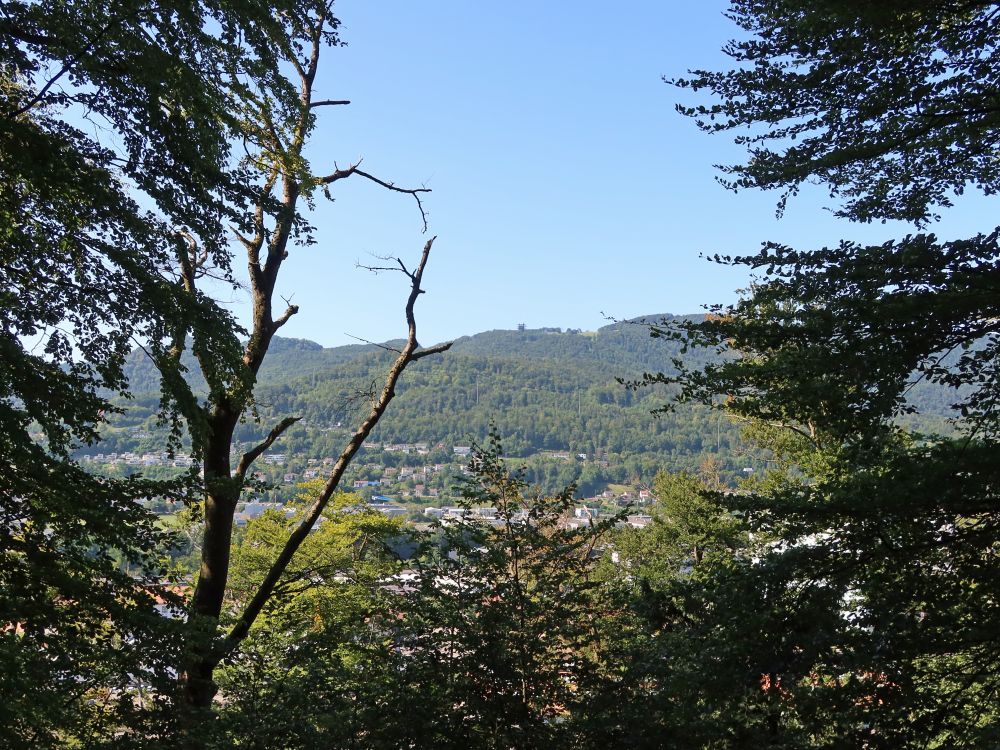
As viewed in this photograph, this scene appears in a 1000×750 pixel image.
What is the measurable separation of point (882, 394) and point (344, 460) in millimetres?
4312

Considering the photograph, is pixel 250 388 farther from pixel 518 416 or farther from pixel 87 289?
pixel 518 416

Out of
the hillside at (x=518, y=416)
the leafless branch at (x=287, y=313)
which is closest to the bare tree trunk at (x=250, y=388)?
the leafless branch at (x=287, y=313)

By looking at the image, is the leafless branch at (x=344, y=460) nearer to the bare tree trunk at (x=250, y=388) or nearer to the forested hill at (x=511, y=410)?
the bare tree trunk at (x=250, y=388)

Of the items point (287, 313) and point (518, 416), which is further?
point (518, 416)

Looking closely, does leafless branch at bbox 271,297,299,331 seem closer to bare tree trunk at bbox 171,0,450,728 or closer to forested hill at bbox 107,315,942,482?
bare tree trunk at bbox 171,0,450,728

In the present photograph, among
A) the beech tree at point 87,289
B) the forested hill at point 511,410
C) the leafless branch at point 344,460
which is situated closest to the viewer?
the beech tree at point 87,289

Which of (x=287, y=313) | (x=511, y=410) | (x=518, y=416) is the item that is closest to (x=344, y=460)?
(x=287, y=313)

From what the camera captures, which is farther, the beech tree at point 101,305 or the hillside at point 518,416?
the hillside at point 518,416

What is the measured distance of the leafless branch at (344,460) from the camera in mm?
5945

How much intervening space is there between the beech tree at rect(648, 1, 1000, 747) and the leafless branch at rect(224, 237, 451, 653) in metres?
2.72

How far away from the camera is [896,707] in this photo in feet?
11.8

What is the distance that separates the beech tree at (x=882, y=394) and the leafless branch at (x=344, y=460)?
2.72m

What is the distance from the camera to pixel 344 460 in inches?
252

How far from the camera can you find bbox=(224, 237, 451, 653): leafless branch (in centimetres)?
595
